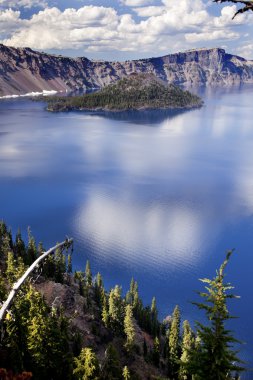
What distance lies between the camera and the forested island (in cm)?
1719

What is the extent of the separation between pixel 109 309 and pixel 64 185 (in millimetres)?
100640

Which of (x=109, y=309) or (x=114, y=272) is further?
(x=114, y=272)

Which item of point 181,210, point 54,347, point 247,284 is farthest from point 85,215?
point 54,347

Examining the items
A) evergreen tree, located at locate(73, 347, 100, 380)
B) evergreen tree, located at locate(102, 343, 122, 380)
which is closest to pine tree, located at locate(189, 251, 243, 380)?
evergreen tree, located at locate(73, 347, 100, 380)

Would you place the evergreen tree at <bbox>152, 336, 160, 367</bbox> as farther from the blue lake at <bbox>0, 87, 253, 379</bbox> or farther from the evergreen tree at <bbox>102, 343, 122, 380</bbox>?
the blue lake at <bbox>0, 87, 253, 379</bbox>

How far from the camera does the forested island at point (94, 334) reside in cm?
1719

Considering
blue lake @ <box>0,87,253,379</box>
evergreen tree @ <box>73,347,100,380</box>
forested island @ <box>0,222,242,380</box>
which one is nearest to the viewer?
forested island @ <box>0,222,242,380</box>

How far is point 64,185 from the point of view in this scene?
545ft

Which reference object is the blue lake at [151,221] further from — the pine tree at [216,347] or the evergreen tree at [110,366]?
the pine tree at [216,347]

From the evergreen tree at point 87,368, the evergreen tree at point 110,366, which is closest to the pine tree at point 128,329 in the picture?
the evergreen tree at point 110,366

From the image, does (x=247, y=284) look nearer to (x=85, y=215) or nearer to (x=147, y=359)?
(x=147, y=359)

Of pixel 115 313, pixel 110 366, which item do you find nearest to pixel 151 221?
pixel 115 313

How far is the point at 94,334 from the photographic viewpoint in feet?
223

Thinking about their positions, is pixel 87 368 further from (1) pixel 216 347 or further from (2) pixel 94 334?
(2) pixel 94 334
